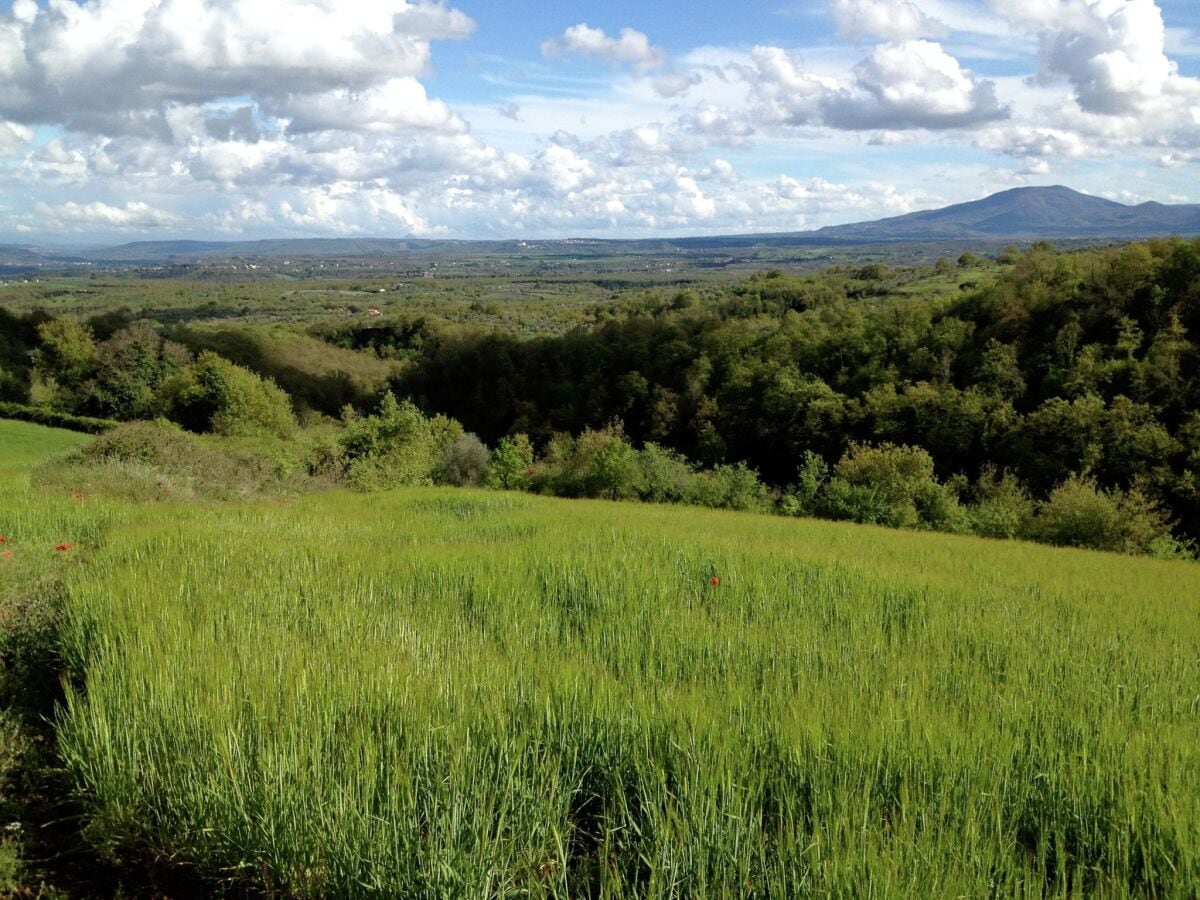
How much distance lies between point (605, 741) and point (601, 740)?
0.02m

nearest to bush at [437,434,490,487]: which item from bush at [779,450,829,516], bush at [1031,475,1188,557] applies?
bush at [779,450,829,516]

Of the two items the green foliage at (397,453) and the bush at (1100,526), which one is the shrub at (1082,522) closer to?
the bush at (1100,526)

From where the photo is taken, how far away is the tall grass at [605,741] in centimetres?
300

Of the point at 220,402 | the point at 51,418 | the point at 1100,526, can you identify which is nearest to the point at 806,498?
the point at 1100,526

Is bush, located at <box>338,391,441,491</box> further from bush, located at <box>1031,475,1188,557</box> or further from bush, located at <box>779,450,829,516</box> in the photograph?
bush, located at <box>1031,475,1188,557</box>

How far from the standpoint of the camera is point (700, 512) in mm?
24375

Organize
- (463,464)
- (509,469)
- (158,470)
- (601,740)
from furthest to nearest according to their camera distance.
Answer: (463,464) < (509,469) < (158,470) < (601,740)

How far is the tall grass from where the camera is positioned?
3.00 m

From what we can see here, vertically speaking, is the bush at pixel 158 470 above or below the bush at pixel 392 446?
above

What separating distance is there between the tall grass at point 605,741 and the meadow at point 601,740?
21mm

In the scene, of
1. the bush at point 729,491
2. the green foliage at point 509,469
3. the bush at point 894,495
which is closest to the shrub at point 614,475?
the bush at point 729,491

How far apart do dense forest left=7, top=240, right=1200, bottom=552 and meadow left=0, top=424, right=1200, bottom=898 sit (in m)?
23.3

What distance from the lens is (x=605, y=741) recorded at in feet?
12.7

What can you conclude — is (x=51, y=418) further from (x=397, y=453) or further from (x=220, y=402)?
(x=397, y=453)
